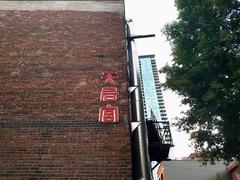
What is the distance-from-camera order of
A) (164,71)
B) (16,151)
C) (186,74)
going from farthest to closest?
(164,71)
(186,74)
(16,151)

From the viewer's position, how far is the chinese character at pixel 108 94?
Result: 263 inches

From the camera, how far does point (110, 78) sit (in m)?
7.05

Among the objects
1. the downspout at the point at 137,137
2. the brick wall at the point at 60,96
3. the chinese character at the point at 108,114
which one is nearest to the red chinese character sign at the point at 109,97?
the chinese character at the point at 108,114

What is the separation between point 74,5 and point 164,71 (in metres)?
3.60

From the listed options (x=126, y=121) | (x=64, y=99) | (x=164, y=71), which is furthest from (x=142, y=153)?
(x=164, y=71)

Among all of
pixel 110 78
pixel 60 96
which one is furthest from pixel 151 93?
pixel 60 96

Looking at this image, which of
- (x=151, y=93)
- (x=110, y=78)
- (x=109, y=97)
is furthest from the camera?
(x=151, y=93)

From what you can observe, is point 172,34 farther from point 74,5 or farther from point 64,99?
point 64,99

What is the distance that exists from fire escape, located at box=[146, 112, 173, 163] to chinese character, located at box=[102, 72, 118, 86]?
2082 millimetres

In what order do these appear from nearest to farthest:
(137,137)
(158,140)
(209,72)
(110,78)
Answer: (137,137) < (110,78) < (209,72) < (158,140)

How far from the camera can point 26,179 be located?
543 cm

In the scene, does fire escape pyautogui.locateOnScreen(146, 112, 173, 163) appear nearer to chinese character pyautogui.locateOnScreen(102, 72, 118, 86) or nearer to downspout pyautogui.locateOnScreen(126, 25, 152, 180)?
downspout pyautogui.locateOnScreen(126, 25, 152, 180)

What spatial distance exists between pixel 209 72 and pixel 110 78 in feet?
10.3

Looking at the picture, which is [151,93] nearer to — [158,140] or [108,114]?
[158,140]
